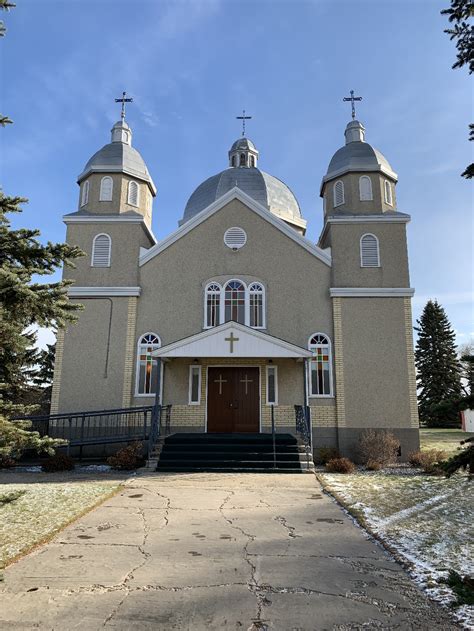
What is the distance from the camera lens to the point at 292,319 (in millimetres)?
15562

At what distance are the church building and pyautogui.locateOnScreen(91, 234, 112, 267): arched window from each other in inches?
1.4

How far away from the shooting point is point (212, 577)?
4.63 m

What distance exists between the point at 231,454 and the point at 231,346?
3.06 m

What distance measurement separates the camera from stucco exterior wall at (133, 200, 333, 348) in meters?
15.6

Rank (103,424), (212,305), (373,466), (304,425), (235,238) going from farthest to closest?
(235,238)
(212,305)
(103,424)
(304,425)
(373,466)

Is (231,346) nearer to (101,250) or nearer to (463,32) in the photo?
(101,250)

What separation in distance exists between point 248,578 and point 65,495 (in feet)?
17.2

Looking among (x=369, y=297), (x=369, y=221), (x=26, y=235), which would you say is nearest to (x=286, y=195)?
(x=369, y=221)

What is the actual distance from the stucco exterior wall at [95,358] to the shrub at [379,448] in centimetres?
762

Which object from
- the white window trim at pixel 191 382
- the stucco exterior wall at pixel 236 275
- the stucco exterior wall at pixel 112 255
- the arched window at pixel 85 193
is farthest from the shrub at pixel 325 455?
the arched window at pixel 85 193

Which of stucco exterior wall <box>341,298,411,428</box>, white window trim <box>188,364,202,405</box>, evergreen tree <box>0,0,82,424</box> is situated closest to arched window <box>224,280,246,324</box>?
white window trim <box>188,364,202,405</box>

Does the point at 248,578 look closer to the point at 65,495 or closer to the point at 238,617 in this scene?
the point at 238,617

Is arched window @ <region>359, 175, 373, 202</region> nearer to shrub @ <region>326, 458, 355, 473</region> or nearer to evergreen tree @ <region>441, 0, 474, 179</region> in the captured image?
shrub @ <region>326, 458, 355, 473</region>

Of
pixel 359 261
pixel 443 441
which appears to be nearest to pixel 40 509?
pixel 359 261
